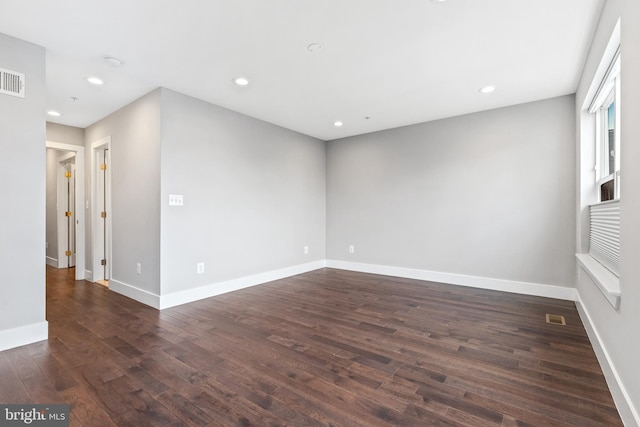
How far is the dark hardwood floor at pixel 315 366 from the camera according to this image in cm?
166

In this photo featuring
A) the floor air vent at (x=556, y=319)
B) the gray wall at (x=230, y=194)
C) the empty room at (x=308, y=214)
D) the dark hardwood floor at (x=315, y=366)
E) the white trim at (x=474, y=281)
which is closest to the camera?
the dark hardwood floor at (x=315, y=366)

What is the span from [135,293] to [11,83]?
252 cm

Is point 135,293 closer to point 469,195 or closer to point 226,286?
point 226,286

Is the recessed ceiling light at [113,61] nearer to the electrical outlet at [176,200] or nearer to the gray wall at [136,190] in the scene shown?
the gray wall at [136,190]

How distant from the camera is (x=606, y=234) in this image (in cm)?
245

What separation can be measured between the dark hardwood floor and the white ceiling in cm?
260

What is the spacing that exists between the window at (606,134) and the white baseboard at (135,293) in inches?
184

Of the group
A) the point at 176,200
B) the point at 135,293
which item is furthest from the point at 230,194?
the point at 135,293

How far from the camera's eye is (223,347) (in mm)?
2479

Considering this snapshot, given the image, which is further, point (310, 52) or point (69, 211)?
point (69, 211)

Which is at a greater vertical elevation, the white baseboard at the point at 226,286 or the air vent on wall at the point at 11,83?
the air vent on wall at the point at 11,83

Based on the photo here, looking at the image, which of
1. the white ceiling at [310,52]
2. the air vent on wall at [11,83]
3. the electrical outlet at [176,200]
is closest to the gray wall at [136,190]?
the electrical outlet at [176,200]

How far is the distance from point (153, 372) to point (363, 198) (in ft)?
14.0

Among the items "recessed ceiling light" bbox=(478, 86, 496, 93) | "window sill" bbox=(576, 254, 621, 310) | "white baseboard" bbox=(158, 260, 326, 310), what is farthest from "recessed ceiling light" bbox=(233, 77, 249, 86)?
"window sill" bbox=(576, 254, 621, 310)
